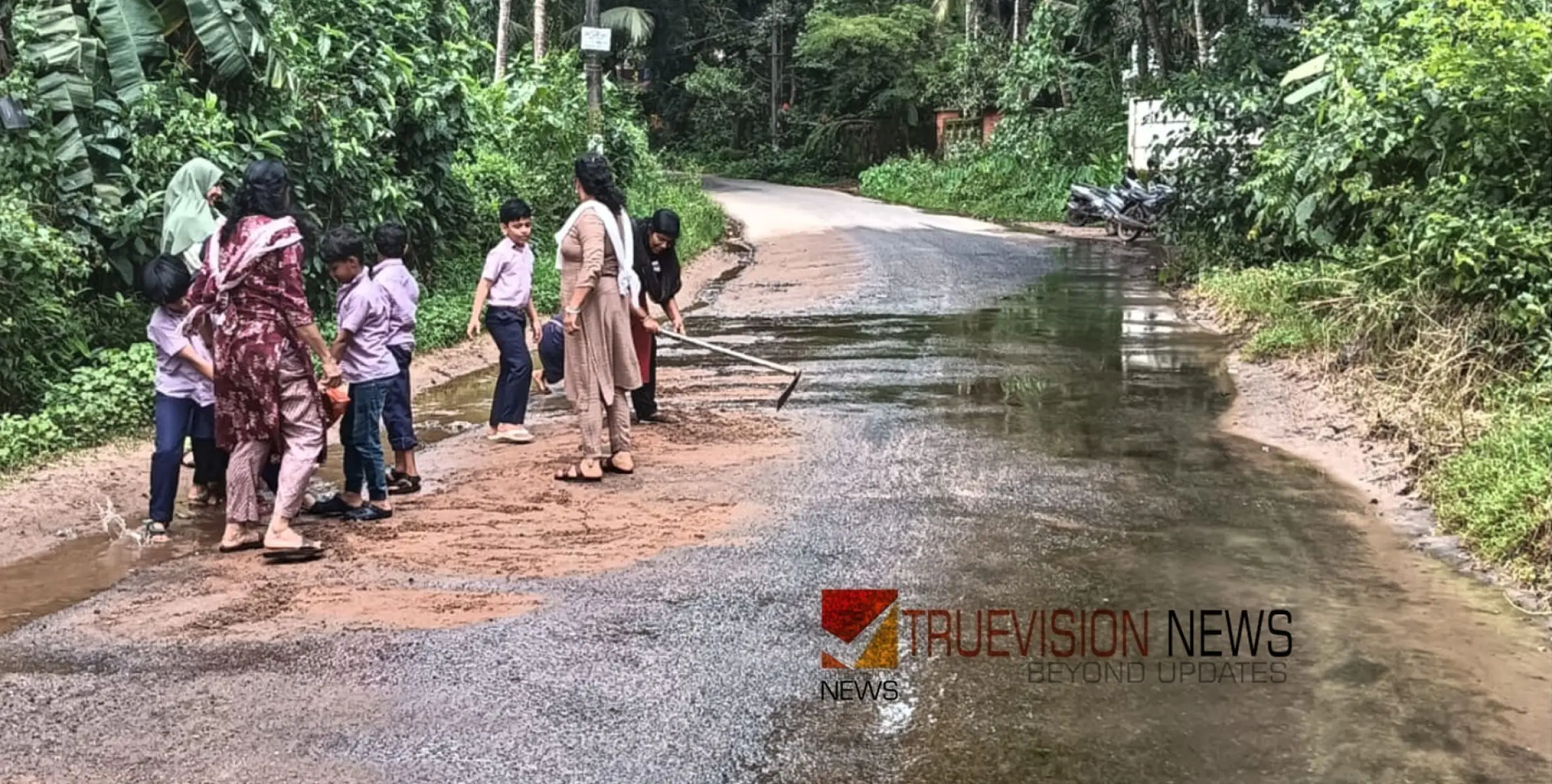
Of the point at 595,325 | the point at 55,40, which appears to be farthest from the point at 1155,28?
the point at 55,40

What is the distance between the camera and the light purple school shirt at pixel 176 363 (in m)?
6.18

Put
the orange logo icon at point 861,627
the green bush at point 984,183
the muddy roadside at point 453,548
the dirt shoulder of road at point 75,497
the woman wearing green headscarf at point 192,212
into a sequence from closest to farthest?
the orange logo icon at point 861,627
the muddy roadside at point 453,548
the dirt shoulder of road at point 75,497
the woman wearing green headscarf at point 192,212
the green bush at point 984,183

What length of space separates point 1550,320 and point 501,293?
611cm

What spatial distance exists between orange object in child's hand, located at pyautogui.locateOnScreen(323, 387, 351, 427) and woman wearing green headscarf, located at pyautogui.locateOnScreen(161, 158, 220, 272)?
4.04 feet

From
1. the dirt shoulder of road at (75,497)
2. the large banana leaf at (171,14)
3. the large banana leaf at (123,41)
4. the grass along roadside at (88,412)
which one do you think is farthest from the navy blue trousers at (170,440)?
Result: the large banana leaf at (171,14)

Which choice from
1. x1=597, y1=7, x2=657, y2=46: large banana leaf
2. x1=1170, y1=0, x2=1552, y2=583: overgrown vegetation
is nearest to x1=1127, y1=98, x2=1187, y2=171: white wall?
x1=1170, y1=0, x2=1552, y2=583: overgrown vegetation

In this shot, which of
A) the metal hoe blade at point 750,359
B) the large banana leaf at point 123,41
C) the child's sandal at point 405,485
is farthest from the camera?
the large banana leaf at point 123,41

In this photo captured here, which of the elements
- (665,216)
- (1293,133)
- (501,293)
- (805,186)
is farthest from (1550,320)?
(805,186)

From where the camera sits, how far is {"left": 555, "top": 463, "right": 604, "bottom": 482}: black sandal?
23.5 feet

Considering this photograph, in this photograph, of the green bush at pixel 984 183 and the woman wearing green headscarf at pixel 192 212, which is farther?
the green bush at pixel 984 183

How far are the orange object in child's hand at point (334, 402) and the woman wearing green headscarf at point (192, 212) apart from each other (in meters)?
1.23

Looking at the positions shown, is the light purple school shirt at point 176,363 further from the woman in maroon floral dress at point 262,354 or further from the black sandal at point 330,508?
the black sandal at point 330,508

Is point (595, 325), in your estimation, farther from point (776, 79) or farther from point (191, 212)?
point (776, 79)

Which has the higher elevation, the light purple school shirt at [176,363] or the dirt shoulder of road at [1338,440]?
the light purple school shirt at [176,363]
